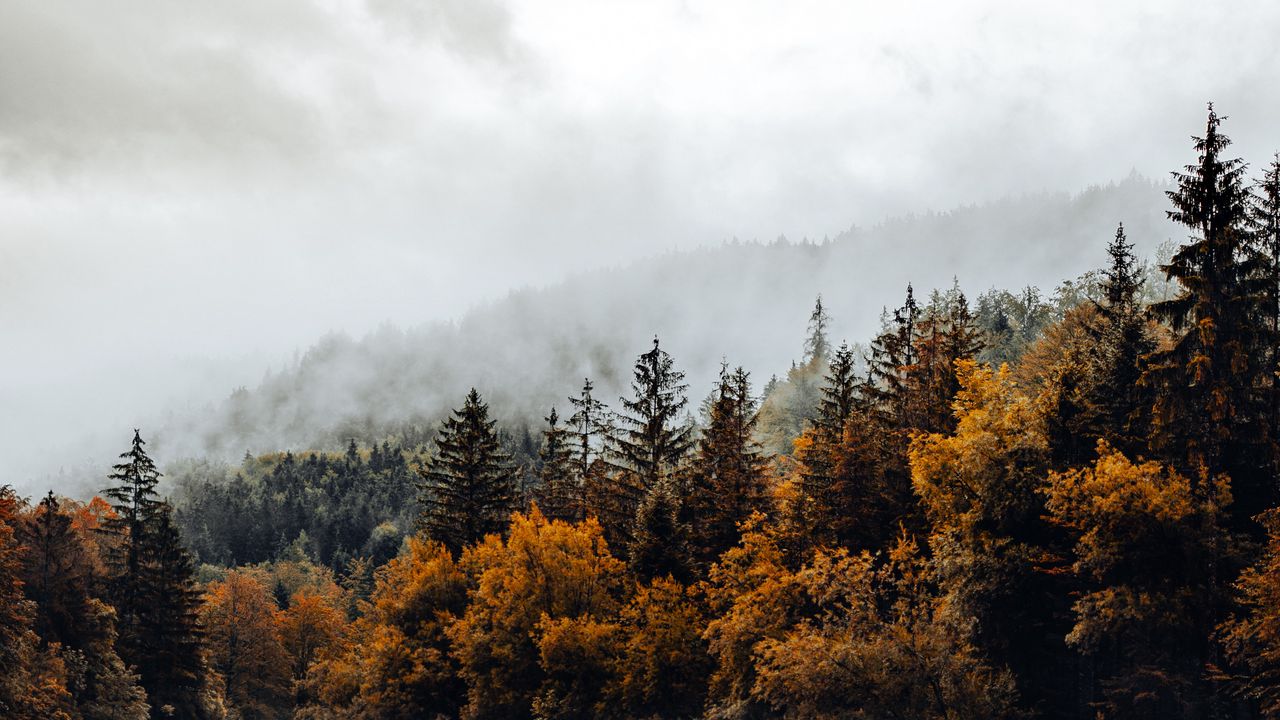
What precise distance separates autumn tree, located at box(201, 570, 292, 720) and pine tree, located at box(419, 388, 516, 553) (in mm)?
33881

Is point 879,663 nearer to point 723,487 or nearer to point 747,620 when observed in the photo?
point 747,620

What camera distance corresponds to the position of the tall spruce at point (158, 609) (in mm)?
62531

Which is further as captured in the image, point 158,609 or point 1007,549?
point 158,609

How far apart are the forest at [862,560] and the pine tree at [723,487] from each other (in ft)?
0.80

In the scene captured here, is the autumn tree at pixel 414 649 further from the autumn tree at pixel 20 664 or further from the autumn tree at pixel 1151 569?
the autumn tree at pixel 1151 569

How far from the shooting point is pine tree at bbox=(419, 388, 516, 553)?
2355 inches

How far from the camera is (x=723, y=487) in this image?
4891 cm

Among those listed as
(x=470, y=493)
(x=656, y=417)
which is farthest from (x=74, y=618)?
(x=656, y=417)

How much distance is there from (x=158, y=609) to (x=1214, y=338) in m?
65.9

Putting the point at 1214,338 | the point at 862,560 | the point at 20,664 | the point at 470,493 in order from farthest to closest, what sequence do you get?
the point at 470,493 < the point at 20,664 < the point at 862,560 < the point at 1214,338

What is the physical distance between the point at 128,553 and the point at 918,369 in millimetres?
56117

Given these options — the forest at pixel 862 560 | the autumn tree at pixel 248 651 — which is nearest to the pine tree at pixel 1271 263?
the forest at pixel 862 560

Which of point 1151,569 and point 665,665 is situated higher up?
point 1151,569

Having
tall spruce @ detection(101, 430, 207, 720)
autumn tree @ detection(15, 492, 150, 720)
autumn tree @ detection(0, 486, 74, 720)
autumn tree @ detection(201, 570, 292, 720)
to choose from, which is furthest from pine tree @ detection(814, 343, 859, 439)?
autumn tree @ detection(201, 570, 292, 720)
